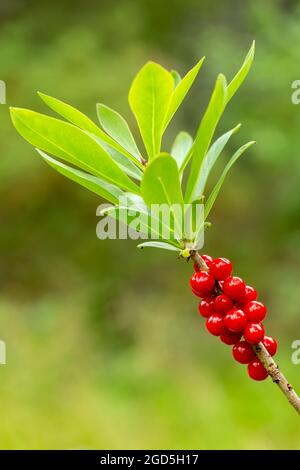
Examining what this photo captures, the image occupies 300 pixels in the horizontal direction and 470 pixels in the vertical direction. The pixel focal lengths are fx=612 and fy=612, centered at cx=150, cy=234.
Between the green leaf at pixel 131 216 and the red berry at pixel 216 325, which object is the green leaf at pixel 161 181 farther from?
the red berry at pixel 216 325

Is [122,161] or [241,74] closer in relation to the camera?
[241,74]

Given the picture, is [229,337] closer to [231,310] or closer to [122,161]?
[231,310]

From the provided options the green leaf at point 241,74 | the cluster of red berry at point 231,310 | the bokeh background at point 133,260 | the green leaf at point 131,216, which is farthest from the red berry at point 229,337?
the bokeh background at point 133,260

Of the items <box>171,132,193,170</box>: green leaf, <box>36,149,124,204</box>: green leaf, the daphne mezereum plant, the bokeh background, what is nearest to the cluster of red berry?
the daphne mezereum plant

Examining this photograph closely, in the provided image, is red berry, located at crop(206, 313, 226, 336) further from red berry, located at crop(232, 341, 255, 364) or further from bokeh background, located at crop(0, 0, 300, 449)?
bokeh background, located at crop(0, 0, 300, 449)

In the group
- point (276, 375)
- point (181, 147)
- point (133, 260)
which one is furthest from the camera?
point (133, 260)

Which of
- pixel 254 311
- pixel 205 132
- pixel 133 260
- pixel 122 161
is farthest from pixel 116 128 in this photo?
pixel 133 260

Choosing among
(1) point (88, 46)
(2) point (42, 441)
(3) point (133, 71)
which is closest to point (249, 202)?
(3) point (133, 71)
